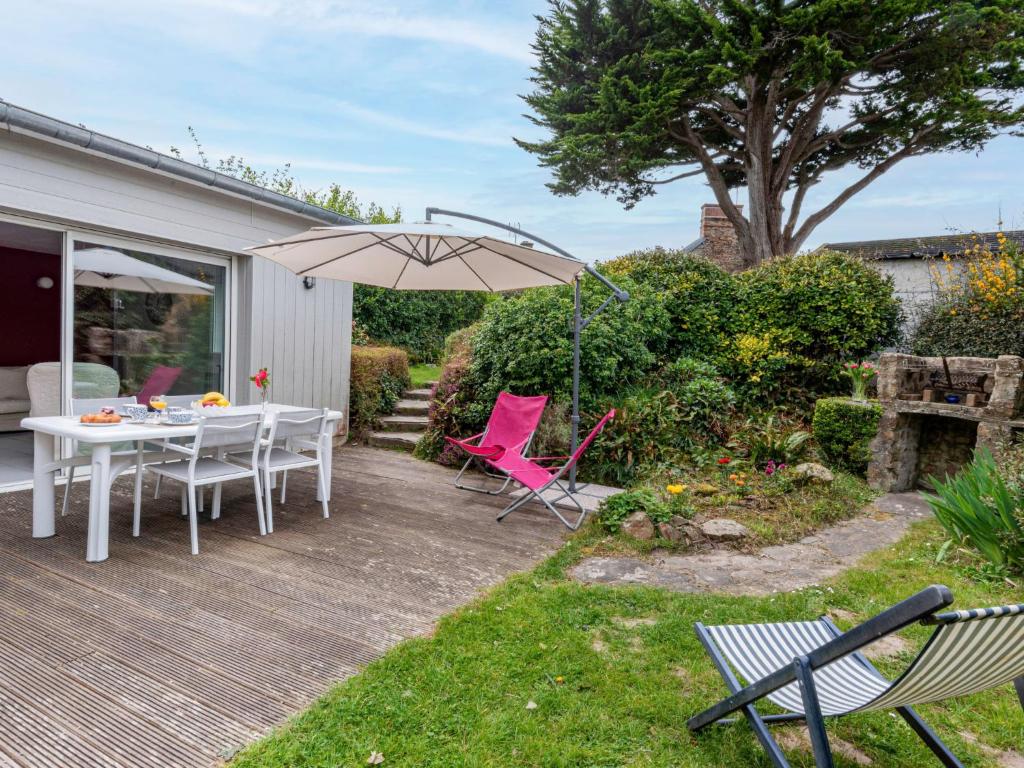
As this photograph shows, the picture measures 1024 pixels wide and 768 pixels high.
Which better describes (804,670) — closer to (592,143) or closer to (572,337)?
(572,337)

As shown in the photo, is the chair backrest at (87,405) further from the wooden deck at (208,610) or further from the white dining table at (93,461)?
the wooden deck at (208,610)

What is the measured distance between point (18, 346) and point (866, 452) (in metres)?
11.5

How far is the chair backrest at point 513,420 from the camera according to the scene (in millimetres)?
5711

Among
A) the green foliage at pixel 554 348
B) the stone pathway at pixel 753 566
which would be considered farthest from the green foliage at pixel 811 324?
the stone pathway at pixel 753 566

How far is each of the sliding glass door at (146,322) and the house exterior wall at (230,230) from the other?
0.62ft

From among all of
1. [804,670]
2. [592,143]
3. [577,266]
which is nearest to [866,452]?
[577,266]

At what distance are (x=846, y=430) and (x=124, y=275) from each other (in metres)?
7.42

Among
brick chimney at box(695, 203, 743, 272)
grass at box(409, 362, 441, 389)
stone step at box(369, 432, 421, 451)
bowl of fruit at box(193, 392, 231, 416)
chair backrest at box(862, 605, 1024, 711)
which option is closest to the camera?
chair backrest at box(862, 605, 1024, 711)

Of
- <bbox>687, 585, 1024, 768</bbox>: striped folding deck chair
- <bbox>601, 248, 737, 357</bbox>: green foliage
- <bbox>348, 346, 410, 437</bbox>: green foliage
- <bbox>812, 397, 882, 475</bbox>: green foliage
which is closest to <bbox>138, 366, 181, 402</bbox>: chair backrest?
<bbox>348, 346, 410, 437</bbox>: green foliage

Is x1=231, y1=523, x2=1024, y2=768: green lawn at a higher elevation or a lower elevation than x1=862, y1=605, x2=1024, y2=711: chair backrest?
lower

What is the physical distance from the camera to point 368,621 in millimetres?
2963

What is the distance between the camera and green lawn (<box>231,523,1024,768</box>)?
2018 mm

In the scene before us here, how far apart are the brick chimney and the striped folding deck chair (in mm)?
16900

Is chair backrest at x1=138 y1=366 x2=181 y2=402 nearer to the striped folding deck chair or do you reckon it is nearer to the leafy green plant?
the striped folding deck chair
